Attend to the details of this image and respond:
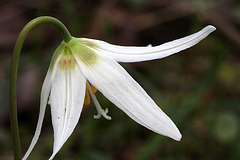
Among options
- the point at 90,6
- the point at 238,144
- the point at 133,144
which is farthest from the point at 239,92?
the point at 90,6

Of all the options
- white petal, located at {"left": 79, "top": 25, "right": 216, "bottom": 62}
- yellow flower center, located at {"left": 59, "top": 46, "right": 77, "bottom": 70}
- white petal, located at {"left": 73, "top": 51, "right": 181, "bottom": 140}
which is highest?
yellow flower center, located at {"left": 59, "top": 46, "right": 77, "bottom": 70}

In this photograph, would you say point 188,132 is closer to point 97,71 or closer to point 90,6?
point 97,71

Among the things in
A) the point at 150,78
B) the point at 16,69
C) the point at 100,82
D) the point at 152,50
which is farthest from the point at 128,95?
the point at 150,78

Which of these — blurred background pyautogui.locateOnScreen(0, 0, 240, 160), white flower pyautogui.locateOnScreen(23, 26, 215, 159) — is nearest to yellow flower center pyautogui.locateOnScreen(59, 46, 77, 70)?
white flower pyautogui.locateOnScreen(23, 26, 215, 159)

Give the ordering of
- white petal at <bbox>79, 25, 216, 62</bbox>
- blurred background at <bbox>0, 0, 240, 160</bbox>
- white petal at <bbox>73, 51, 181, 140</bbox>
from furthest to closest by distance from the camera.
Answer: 1. blurred background at <bbox>0, 0, 240, 160</bbox>
2. white petal at <bbox>79, 25, 216, 62</bbox>
3. white petal at <bbox>73, 51, 181, 140</bbox>

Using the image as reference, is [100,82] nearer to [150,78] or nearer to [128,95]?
[128,95]

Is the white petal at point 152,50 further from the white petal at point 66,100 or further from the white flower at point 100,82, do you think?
the white petal at point 66,100

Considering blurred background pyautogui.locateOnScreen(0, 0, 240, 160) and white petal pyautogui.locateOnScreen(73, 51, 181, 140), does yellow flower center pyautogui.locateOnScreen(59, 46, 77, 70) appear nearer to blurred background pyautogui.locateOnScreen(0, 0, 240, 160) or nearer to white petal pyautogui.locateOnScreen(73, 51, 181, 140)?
white petal pyautogui.locateOnScreen(73, 51, 181, 140)

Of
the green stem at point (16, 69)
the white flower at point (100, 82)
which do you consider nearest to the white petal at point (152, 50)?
the white flower at point (100, 82)
